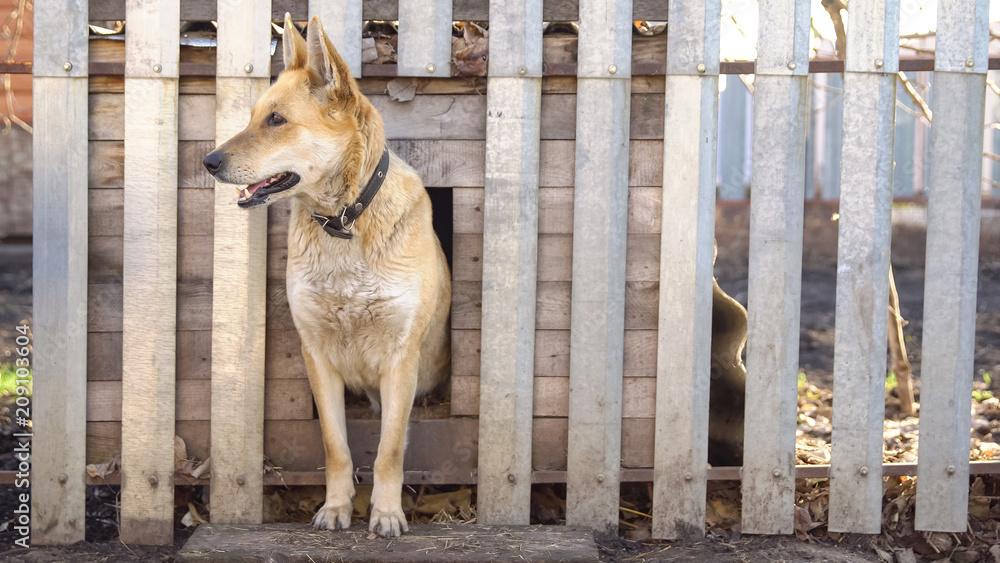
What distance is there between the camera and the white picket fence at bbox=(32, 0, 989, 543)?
3.32 meters

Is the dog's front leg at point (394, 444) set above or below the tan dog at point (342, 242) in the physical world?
below

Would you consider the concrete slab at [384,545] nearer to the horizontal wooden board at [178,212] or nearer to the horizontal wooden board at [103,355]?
the horizontal wooden board at [103,355]

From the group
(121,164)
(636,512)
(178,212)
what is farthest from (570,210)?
(121,164)

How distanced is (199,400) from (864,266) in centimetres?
A: 292

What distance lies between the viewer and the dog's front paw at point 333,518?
10.5ft

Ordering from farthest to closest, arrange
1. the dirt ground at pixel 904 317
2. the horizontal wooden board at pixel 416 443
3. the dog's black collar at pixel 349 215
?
1. the dirt ground at pixel 904 317
2. the horizontal wooden board at pixel 416 443
3. the dog's black collar at pixel 349 215

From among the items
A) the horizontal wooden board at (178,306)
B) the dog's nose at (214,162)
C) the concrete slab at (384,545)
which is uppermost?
the dog's nose at (214,162)

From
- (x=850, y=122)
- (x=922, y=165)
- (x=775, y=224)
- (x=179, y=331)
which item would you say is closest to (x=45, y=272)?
(x=179, y=331)

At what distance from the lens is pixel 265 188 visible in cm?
299

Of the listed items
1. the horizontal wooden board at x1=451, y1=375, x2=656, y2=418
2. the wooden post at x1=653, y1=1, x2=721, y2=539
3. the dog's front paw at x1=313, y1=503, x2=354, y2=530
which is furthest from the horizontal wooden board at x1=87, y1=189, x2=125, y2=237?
the wooden post at x1=653, y1=1, x2=721, y2=539

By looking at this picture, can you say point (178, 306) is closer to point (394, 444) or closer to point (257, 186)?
point (257, 186)

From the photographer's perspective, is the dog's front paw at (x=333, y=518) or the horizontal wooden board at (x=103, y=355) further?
the horizontal wooden board at (x=103, y=355)

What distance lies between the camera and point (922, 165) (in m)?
10.5

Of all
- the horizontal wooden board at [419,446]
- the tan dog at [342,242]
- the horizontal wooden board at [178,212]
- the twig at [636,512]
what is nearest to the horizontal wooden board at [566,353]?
the horizontal wooden board at [419,446]
